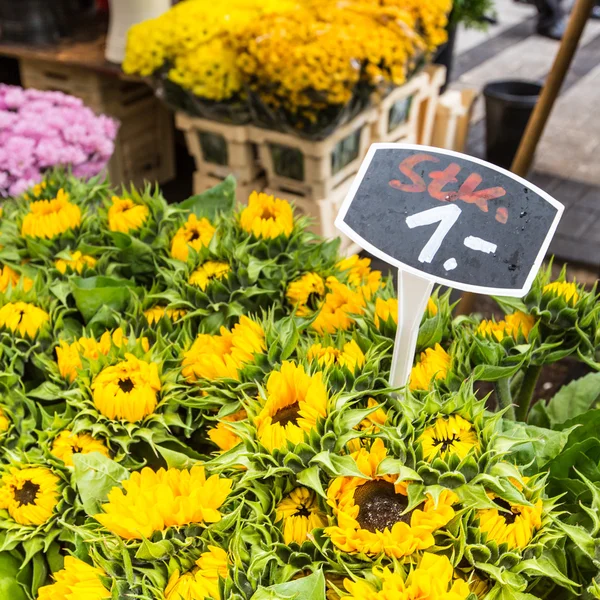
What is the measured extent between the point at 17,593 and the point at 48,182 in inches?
27.0

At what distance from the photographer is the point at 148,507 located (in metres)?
0.62

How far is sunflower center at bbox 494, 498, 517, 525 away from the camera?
1.99 feet

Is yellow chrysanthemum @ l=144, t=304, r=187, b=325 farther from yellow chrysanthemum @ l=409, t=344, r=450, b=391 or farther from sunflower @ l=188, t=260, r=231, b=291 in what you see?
yellow chrysanthemum @ l=409, t=344, r=450, b=391

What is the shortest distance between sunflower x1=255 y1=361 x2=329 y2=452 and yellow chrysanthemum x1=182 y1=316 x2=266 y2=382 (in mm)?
81

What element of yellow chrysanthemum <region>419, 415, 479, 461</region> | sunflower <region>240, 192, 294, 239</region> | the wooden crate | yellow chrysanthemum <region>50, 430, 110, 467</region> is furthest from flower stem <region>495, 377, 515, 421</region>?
the wooden crate

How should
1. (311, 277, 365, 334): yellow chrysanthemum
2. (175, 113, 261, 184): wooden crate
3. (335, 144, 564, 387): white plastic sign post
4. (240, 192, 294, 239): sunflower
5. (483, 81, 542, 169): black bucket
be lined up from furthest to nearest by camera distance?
(483, 81, 542, 169): black bucket < (175, 113, 261, 184): wooden crate < (240, 192, 294, 239): sunflower < (311, 277, 365, 334): yellow chrysanthemum < (335, 144, 564, 387): white plastic sign post

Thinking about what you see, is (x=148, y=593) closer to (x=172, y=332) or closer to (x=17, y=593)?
(x=17, y=593)

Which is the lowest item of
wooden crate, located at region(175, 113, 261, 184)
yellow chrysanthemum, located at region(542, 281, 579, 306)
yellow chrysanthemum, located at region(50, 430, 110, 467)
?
wooden crate, located at region(175, 113, 261, 184)

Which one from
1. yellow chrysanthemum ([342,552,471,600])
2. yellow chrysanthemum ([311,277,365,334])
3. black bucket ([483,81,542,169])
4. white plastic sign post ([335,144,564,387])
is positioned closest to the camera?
yellow chrysanthemum ([342,552,471,600])

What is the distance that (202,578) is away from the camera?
1.96 ft

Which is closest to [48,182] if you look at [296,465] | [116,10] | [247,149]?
[296,465]

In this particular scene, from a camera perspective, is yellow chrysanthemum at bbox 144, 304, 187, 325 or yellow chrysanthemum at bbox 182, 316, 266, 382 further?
yellow chrysanthemum at bbox 144, 304, 187, 325

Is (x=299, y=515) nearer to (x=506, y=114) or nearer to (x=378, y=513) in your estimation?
(x=378, y=513)

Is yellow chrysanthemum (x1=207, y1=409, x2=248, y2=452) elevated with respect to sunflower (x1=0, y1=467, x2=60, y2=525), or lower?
elevated
